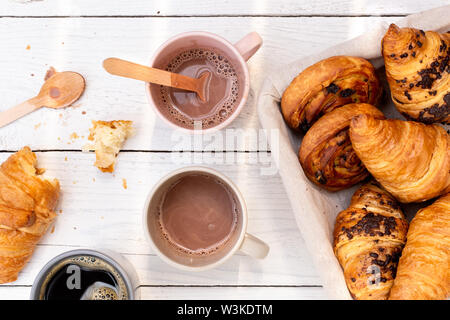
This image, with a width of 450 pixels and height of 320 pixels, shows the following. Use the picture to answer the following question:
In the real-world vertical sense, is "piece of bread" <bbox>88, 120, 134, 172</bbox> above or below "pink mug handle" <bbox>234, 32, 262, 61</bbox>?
below

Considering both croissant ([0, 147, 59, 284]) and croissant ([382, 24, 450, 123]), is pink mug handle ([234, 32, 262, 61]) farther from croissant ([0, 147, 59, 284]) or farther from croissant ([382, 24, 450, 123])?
croissant ([0, 147, 59, 284])

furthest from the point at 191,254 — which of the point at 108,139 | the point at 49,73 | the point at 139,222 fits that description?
the point at 49,73

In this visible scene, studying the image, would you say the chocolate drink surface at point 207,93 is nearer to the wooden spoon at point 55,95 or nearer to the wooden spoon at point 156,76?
the wooden spoon at point 156,76

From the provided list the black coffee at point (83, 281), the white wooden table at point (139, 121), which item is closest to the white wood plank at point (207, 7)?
the white wooden table at point (139, 121)

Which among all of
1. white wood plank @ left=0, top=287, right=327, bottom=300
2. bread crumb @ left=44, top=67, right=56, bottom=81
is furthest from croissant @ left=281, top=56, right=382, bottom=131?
bread crumb @ left=44, top=67, right=56, bottom=81

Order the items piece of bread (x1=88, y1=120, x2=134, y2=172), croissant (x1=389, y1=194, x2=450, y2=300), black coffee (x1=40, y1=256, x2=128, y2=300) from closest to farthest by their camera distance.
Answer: croissant (x1=389, y1=194, x2=450, y2=300), black coffee (x1=40, y1=256, x2=128, y2=300), piece of bread (x1=88, y1=120, x2=134, y2=172)

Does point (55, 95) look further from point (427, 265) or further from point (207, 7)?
point (427, 265)

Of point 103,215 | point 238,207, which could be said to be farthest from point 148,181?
point 238,207
